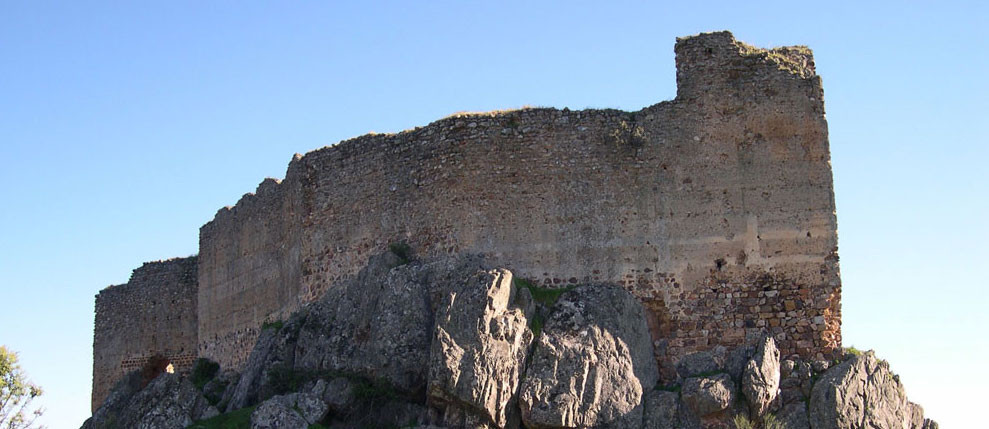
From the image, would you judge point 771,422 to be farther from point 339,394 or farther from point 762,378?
point 339,394

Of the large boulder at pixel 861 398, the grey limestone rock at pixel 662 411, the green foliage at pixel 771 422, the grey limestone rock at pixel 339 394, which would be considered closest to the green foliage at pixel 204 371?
the grey limestone rock at pixel 339 394

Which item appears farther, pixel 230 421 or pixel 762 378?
pixel 230 421

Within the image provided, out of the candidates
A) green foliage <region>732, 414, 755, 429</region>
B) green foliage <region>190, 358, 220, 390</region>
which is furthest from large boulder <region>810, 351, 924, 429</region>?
green foliage <region>190, 358, 220, 390</region>

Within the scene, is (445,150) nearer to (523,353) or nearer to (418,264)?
(418,264)

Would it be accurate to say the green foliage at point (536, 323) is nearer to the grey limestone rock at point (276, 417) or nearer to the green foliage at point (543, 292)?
the green foliage at point (543, 292)

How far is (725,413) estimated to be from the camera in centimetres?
1988

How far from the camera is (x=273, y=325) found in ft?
80.4

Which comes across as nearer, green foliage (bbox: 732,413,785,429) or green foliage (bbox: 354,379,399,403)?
green foliage (bbox: 732,413,785,429)

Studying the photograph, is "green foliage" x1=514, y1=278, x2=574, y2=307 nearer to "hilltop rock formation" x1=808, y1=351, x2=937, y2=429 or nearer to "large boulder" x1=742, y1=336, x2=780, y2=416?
"large boulder" x1=742, y1=336, x2=780, y2=416

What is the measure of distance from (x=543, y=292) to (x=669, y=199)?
8.66 feet

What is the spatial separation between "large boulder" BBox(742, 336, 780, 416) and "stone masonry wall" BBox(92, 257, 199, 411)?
49.4ft

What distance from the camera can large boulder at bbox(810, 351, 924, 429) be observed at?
1955cm

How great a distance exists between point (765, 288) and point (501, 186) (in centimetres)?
482

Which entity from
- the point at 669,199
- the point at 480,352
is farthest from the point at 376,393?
the point at 669,199
